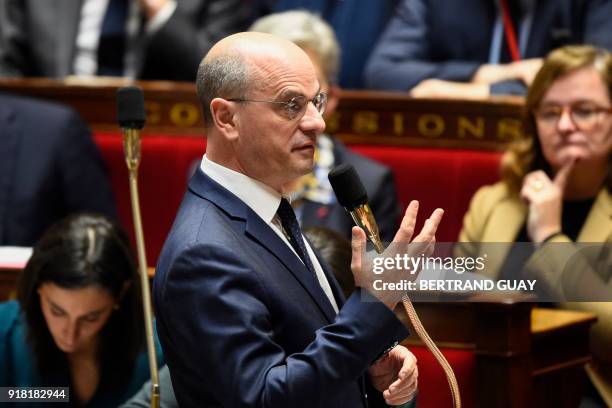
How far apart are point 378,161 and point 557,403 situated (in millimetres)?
982

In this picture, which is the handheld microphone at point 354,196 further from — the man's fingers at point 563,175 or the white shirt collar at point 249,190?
the man's fingers at point 563,175

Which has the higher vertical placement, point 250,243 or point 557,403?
point 250,243

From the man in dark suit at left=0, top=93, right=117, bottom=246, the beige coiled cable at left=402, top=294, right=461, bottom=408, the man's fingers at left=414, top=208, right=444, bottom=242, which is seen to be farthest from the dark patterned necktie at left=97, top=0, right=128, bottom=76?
the man's fingers at left=414, top=208, right=444, bottom=242

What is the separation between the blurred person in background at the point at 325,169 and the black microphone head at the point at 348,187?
1060 mm

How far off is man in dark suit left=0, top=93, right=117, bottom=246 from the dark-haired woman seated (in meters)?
0.57

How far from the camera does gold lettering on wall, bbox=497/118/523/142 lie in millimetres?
2367

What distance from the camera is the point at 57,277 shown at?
174cm

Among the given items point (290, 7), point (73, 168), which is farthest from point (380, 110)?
point (73, 168)

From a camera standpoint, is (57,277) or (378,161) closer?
(57,277)

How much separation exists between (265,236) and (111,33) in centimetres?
172

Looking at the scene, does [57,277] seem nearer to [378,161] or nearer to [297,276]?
[297,276]

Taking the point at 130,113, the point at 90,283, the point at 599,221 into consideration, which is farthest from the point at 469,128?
the point at 130,113

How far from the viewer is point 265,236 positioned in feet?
3.71

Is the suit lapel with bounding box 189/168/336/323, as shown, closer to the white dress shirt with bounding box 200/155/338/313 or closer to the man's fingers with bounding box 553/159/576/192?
A: the white dress shirt with bounding box 200/155/338/313
